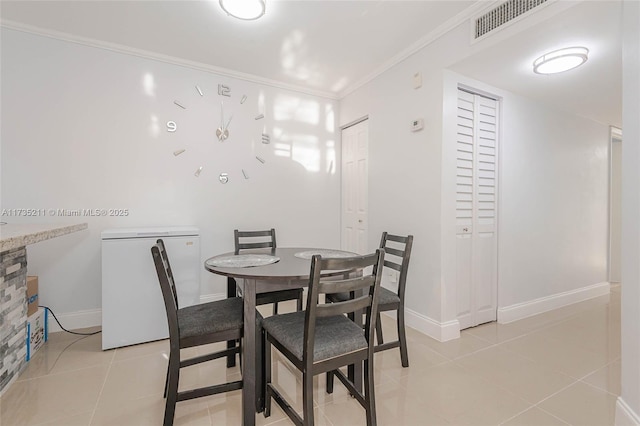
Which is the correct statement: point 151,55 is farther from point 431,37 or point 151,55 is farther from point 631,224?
point 631,224

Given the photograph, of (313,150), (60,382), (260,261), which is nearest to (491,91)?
(313,150)

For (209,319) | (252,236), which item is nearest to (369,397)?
(209,319)

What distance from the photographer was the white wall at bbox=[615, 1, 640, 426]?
1316 mm

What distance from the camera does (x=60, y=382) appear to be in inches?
74.7

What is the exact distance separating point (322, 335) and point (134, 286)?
178 centimetres

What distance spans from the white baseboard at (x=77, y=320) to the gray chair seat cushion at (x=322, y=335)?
7.04 feet

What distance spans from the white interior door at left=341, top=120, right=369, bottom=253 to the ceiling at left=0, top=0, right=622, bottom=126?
78 cm

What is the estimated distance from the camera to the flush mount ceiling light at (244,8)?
2.03m

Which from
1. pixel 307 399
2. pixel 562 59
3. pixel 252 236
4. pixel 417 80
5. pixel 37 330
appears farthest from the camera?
pixel 252 236

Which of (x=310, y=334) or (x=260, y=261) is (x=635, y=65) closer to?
(x=310, y=334)

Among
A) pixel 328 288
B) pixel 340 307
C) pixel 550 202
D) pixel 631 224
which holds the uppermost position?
pixel 550 202

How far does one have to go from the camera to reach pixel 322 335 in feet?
4.79

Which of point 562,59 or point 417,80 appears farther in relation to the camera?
point 417,80

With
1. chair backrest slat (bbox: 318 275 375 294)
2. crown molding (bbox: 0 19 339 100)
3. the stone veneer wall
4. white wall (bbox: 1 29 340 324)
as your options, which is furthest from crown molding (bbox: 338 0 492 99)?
the stone veneer wall
